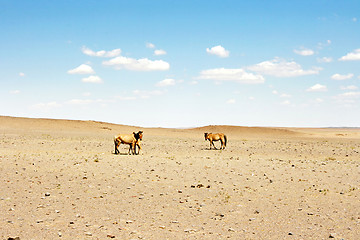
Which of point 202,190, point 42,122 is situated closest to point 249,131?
point 42,122

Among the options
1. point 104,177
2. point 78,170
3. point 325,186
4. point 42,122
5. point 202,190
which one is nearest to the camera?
point 202,190

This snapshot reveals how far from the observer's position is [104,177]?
15.7 metres

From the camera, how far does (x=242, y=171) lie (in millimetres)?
18078

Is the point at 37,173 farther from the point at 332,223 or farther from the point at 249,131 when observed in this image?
the point at 249,131

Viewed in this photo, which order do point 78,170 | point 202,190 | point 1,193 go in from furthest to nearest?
point 78,170
point 202,190
point 1,193

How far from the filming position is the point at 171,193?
12.9 meters

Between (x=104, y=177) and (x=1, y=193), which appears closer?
(x=1, y=193)

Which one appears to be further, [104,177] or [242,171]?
[242,171]

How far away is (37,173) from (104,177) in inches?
127

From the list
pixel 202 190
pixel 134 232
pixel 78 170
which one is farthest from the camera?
pixel 78 170

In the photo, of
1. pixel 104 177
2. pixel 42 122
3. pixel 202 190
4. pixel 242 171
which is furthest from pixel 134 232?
pixel 42 122

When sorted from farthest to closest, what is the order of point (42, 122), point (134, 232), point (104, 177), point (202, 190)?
point (42, 122) < point (104, 177) < point (202, 190) < point (134, 232)

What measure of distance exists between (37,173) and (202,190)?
781 cm

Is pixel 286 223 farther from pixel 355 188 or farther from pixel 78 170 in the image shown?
pixel 78 170
